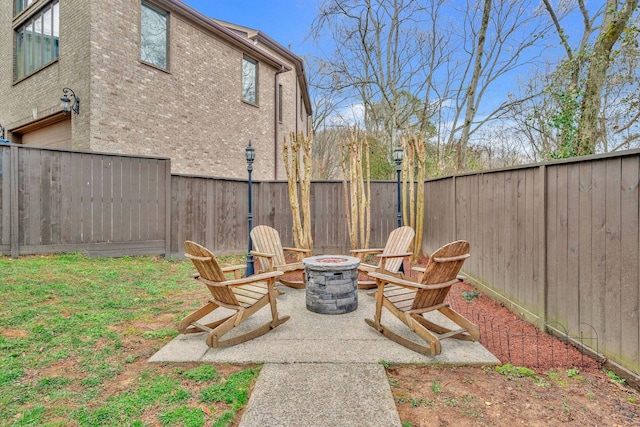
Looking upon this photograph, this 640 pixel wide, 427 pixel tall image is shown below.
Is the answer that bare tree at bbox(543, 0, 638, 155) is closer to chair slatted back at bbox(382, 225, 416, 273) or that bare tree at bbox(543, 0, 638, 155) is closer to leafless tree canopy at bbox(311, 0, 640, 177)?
leafless tree canopy at bbox(311, 0, 640, 177)

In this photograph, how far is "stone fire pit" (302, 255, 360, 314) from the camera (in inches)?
139

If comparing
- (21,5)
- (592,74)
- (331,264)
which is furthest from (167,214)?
(21,5)

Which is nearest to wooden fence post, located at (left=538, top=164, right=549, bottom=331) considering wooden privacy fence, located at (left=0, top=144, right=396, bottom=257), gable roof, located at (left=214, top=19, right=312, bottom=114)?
wooden privacy fence, located at (left=0, top=144, right=396, bottom=257)

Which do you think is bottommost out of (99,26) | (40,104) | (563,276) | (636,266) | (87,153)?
(563,276)

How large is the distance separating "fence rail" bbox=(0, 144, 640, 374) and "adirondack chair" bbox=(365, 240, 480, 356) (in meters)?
0.86

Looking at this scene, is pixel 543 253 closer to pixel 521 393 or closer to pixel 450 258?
pixel 450 258

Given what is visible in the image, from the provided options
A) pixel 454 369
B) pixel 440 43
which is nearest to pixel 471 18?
pixel 440 43

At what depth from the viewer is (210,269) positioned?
9.11 feet

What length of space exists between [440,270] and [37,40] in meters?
11.6

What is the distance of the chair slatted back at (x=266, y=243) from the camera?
467cm

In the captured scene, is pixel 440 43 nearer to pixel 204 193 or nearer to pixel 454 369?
pixel 204 193

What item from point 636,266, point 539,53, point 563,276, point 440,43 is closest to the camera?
point 636,266

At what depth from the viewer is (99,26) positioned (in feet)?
24.1

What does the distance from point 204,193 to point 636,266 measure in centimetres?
679
